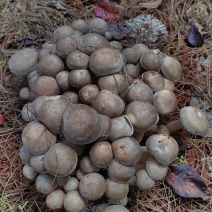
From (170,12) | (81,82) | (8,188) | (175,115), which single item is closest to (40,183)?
(8,188)

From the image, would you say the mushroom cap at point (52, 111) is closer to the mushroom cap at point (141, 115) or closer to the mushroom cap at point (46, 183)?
the mushroom cap at point (46, 183)

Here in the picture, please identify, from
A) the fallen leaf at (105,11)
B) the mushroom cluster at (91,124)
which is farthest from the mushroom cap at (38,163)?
the fallen leaf at (105,11)

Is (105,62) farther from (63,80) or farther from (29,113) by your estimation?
(29,113)

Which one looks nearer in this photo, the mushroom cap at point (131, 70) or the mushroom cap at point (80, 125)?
the mushroom cap at point (80, 125)

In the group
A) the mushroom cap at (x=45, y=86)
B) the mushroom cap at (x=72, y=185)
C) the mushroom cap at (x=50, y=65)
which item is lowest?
the mushroom cap at (x=72, y=185)

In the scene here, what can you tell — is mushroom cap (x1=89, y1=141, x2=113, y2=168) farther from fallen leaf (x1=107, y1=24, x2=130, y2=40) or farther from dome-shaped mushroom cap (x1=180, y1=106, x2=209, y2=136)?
fallen leaf (x1=107, y1=24, x2=130, y2=40)

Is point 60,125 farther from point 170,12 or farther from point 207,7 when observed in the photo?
point 207,7

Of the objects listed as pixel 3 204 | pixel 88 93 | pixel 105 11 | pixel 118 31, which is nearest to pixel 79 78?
pixel 88 93
